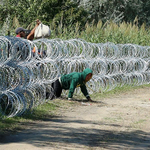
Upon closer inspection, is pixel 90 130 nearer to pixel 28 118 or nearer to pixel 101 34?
pixel 28 118

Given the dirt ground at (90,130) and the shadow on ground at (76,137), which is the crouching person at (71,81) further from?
the shadow on ground at (76,137)

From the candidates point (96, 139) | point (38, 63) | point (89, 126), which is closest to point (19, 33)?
point (38, 63)

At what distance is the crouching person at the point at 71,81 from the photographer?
11719 mm

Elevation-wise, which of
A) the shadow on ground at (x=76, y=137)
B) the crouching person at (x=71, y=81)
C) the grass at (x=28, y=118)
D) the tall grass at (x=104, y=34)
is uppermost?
the tall grass at (x=104, y=34)

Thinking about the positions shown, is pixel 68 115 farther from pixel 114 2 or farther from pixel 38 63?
pixel 114 2

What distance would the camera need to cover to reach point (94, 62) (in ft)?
47.3

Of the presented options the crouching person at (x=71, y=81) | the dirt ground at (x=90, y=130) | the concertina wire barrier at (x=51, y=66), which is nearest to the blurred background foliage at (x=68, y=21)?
the concertina wire barrier at (x=51, y=66)

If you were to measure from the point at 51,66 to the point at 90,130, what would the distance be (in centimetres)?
353

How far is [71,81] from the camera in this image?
39.3 ft

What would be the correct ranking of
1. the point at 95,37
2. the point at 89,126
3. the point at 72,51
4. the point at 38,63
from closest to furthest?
the point at 89,126, the point at 38,63, the point at 72,51, the point at 95,37

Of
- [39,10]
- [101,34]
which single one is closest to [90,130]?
[101,34]

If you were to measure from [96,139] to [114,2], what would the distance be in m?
26.4

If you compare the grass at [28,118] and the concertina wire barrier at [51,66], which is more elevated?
the concertina wire barrier at [51,66]

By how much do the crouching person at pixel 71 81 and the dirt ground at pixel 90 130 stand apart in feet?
1.49
